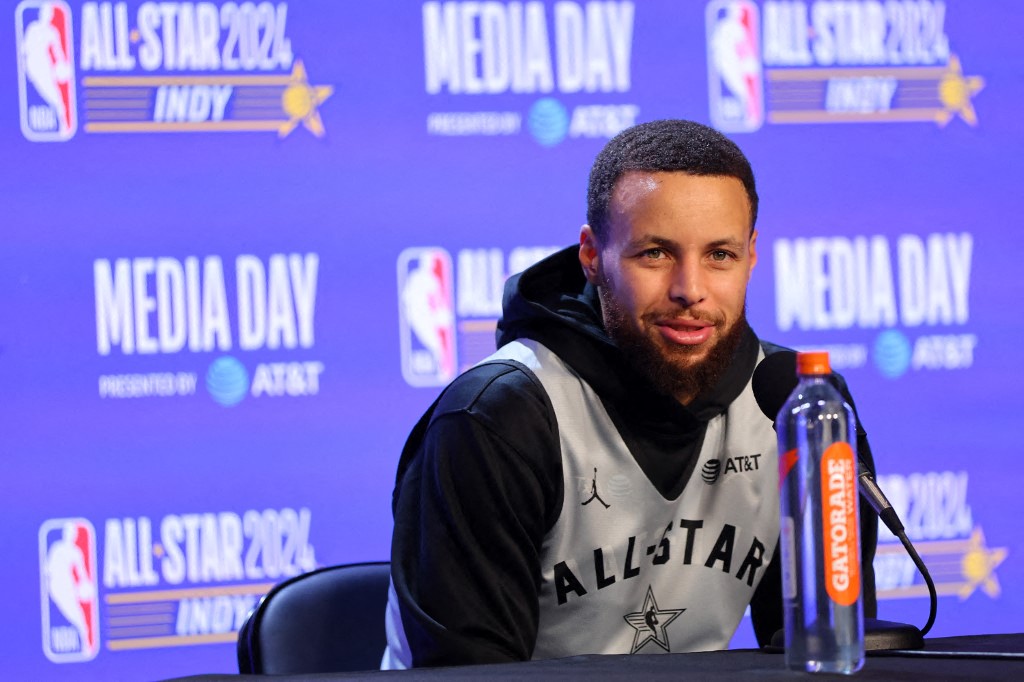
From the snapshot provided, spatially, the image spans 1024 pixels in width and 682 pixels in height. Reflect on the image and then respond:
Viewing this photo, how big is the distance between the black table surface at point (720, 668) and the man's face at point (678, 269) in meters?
0.67

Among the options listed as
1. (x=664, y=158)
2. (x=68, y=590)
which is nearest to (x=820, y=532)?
(x=664, y=158)

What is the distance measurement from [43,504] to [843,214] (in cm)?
229

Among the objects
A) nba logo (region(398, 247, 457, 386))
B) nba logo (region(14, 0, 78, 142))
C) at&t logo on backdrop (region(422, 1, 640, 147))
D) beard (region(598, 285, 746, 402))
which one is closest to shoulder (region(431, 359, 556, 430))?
beard (region(598, 285, 746, 402))

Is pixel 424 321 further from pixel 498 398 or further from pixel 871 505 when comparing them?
pixel 871 505

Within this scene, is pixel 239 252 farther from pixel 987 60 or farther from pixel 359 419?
pixel 987 60

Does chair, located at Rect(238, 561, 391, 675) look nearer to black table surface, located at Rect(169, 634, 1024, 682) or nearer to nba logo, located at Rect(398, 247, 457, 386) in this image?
black table surface, located at Rect(169, 634, 1024, 682)

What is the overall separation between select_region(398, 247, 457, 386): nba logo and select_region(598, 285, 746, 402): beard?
1219mm

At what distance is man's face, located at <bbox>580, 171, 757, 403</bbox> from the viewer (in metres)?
1.87

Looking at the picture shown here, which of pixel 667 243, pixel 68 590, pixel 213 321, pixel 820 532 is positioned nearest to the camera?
pixel 820 532

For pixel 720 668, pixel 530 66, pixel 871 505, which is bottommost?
pixel 720 668

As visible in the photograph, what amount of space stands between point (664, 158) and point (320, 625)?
0.93m

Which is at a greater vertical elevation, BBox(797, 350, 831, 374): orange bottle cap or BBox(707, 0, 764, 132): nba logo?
BBox(707, 0, 764, 132): nba logo

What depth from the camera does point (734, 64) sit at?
339cm

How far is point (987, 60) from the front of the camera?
3.59 meters
